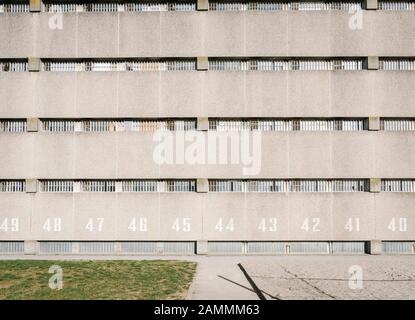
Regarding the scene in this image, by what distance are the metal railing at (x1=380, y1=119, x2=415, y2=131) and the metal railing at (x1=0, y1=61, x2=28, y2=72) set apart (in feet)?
77.3

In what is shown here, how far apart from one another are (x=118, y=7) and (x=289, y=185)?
1624cm

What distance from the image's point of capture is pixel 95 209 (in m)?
25.1

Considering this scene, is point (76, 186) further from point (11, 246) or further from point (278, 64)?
point (278, 64)

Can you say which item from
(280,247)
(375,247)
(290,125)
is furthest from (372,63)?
(280,247)

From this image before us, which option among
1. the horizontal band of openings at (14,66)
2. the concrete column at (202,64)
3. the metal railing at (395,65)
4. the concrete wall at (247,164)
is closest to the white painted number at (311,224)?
the concrete wall at (247,164)

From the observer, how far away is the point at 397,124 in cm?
2536

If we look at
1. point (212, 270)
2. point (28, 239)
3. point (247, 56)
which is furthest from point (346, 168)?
point (28, 239)

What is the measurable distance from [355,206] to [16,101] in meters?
22.6

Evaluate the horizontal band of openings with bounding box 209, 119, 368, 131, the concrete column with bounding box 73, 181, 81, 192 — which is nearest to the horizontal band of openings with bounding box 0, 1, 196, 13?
the horizontal band of openings with bounding box 209, 119, 368, 131

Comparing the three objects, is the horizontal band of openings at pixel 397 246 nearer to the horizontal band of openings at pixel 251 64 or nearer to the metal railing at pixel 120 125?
the horizontal band of openings at pixel 251 64

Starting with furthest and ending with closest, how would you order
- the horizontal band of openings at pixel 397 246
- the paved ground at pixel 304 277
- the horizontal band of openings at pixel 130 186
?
the horizontal band of openings at pixel 130 186
the horizontal band of openings at pixel 397 246
the paved ground at pixel 304 277

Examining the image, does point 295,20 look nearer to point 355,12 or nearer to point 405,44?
point 355,12

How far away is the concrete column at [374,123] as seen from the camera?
25.0 meters

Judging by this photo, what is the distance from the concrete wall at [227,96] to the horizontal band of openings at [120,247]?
8164 mm
